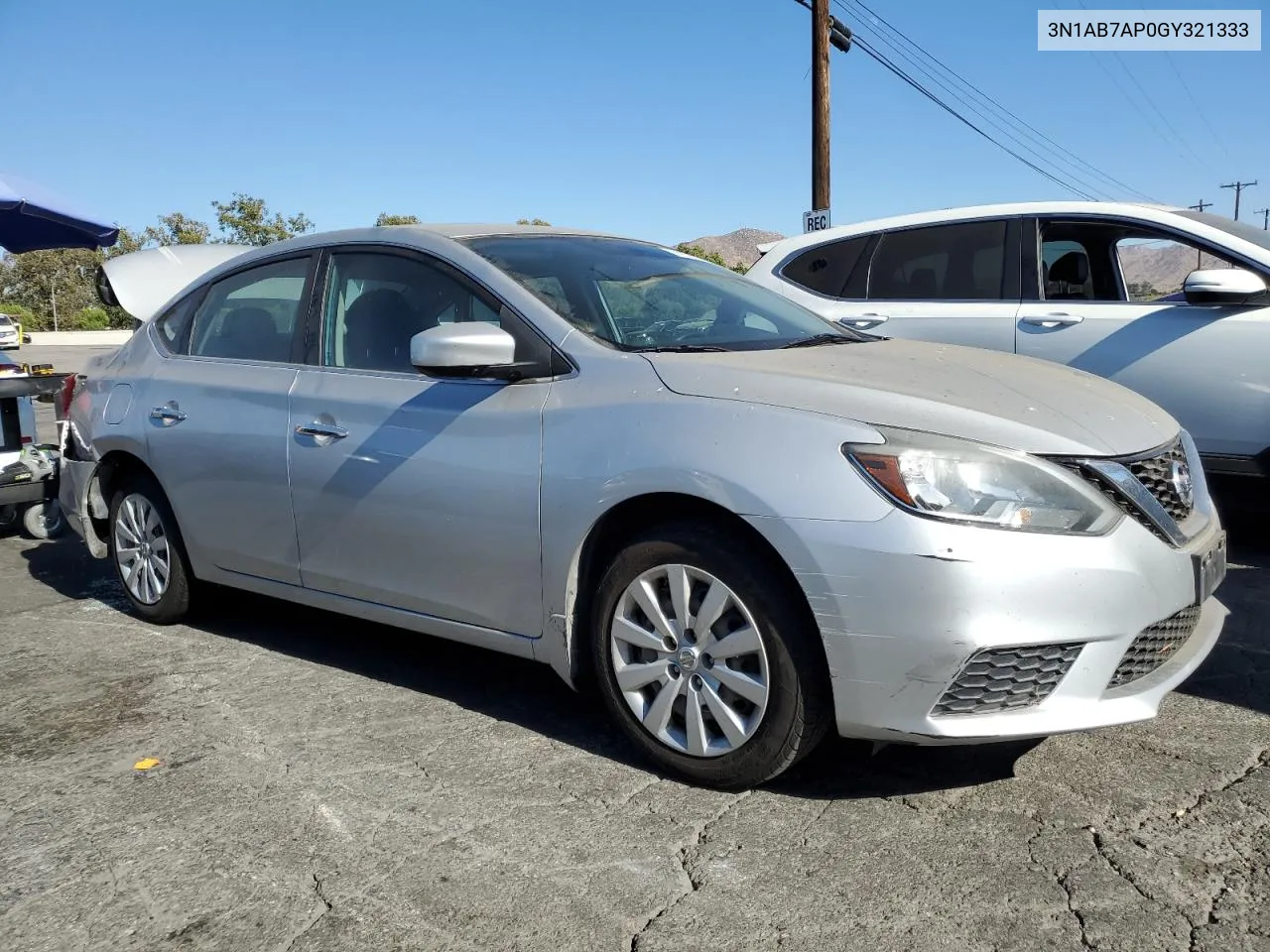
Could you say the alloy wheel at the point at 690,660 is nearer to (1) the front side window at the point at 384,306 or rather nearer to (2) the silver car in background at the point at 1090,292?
(1) the front side window at the point at 384,306

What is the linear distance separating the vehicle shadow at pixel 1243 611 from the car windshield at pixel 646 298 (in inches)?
67.7

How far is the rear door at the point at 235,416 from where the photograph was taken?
4.18 metres

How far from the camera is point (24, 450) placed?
22.6 ft

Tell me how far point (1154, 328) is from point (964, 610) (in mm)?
3718

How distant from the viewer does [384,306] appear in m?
4.08

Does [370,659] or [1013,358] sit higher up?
[1013,358]

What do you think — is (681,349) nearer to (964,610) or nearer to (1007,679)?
(964,610)

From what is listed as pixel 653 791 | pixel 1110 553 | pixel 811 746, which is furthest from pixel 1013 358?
pixel 653 791

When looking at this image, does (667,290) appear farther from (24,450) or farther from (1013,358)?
(24,450)

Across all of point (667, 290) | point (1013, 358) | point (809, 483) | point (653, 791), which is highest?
point (667, 290)

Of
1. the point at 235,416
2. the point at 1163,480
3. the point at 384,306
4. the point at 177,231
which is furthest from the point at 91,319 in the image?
the point at 1163,480

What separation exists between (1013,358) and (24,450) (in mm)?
5880

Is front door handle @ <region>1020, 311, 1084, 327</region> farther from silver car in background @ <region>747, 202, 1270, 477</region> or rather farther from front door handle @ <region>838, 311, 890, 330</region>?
front door handle @ <region>838, 311, 890, 330</region>

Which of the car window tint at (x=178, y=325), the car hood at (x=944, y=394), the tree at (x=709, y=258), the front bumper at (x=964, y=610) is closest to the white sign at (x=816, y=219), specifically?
the tree at (x=709, y=258)
